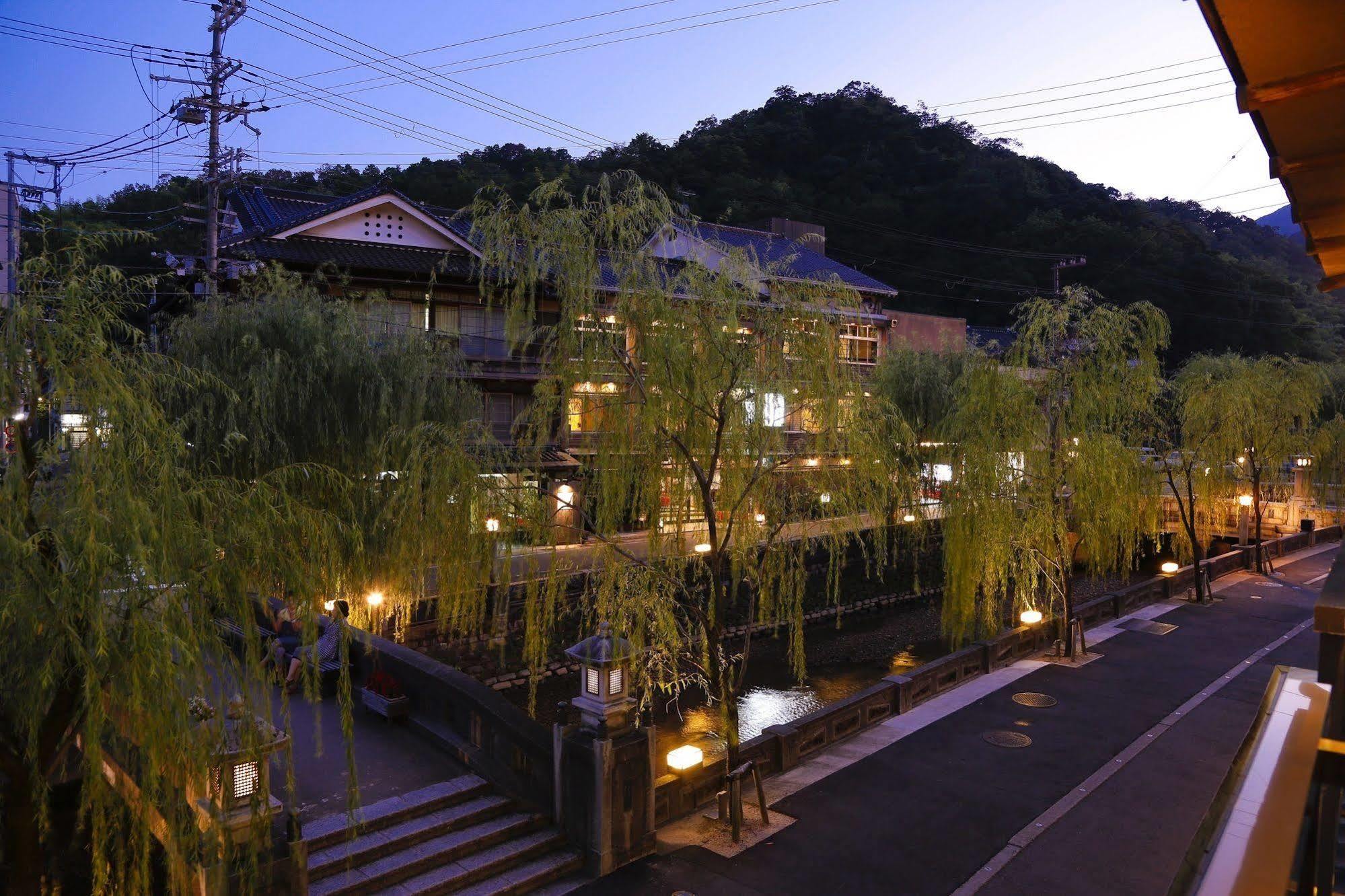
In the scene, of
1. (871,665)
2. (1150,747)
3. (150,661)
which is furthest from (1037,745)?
(150,661)

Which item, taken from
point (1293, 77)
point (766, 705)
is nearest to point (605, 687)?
point (1293, 77)

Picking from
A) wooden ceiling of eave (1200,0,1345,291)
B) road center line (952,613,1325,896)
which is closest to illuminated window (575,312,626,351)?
road center line (952,613,1325,896)

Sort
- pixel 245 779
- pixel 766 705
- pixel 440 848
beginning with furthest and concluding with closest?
pixel 766 705, pixel 440 848, pixel 245 779

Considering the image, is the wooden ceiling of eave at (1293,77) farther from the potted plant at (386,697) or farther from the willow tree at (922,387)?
the willow tree at (922,387)

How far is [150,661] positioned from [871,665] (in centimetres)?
1868

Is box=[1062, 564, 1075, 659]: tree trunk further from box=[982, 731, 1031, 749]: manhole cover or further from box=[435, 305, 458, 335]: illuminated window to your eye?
box=[435, 305, 458, 335]: illuminated window

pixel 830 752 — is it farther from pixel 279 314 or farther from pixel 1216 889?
pixel 279 314

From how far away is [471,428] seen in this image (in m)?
11.0

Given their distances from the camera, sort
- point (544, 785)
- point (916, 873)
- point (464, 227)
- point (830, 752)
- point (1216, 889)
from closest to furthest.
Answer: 1. point (1216, 889)
2. point (916, 873)
3. point (544, 785)
4. point (830, 752)
5. point (464, 227)

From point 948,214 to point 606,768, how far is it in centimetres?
5263

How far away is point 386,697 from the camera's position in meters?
12.0

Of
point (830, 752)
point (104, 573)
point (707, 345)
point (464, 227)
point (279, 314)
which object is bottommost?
point (830, 752)

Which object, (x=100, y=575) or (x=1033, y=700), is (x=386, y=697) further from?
(x=1033, y=700)

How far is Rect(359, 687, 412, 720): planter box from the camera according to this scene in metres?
11.9
